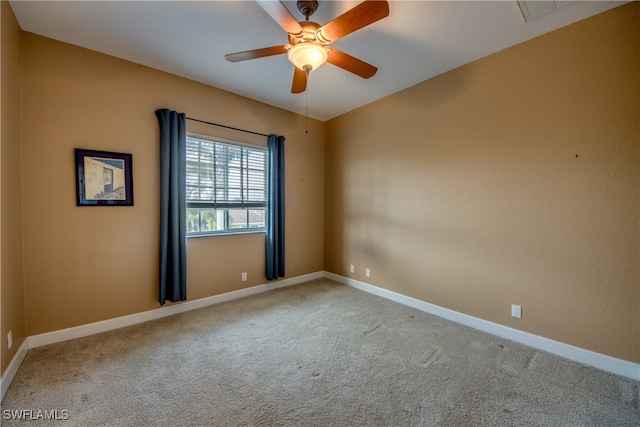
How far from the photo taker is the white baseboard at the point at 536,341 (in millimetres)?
2016

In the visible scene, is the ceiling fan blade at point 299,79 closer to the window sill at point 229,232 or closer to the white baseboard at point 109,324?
the window sill at point 229,232

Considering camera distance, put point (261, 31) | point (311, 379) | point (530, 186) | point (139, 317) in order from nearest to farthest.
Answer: point (311, 379) → point (261, 31) → point (530, 186) → point (139, 317)

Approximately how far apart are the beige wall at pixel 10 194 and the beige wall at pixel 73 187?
124 mm

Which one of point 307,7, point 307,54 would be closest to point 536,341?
point 307,54

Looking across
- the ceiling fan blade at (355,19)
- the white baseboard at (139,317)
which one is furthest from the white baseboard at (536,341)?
the ceiling fan blade at (355,19)

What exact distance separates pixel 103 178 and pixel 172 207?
0.67 m

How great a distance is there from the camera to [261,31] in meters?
2.30

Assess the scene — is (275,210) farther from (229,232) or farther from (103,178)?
(103,178)

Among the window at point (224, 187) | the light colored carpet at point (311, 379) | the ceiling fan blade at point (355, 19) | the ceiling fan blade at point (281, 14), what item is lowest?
the light colored carpet at point (311, 379)

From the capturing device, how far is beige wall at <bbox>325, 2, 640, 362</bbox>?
2023mm

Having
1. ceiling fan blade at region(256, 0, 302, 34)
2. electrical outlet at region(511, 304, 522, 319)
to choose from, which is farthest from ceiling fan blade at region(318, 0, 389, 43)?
electrical outlet at region(511, 304, 522, 319)

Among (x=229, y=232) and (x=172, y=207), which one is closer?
(x=172, y=207)

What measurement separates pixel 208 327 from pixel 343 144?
3.21 meters

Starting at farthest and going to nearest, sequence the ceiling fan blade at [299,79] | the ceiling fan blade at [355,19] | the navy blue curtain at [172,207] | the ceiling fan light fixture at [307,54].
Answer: the navy blue curtain at [172,207] → the ceiling fan blade at [299,79] → the ceiling fan light fixture at [307,54] → the ceiling fan blade at [355,19]
